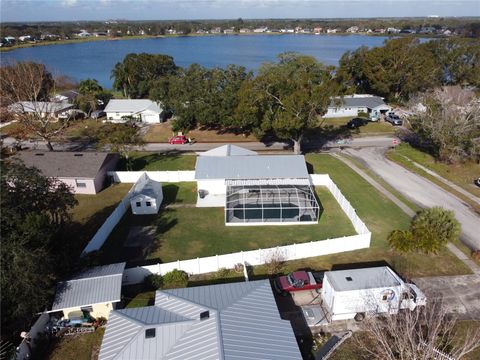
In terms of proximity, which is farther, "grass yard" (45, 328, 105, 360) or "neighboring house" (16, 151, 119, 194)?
"neighboring house" (16, 151, 119, 194)

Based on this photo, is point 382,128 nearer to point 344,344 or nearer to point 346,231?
point 346,231

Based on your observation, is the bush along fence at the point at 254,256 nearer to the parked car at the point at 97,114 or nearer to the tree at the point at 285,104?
the tree at the point at 285,104

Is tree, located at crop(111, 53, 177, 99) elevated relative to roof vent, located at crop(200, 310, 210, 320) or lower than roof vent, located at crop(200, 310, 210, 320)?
elevated

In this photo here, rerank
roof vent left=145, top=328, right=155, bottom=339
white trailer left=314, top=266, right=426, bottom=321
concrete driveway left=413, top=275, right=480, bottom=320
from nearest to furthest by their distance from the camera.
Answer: roof vent left=145, top=328, right=155, bottom=339
white trailer left=314, top=266, right=426, bottom=321
concrete driveway left=413, top=275, right=480, bottom=320

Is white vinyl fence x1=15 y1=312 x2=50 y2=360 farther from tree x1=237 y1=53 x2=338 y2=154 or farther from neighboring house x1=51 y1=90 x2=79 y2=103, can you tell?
neighboring house x1=51 y1=90 x2=79 y2=103

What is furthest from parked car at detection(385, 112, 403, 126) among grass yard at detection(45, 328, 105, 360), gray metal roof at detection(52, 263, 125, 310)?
grass yard at detection(45, 328, 105, 360)

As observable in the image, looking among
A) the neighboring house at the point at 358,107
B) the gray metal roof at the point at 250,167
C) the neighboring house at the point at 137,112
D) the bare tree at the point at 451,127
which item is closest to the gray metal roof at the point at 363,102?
the neighboring house at the point at 358,107

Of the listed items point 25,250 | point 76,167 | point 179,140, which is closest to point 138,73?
point 179,140

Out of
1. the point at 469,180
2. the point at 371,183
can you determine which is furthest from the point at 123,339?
the point at 469,180
